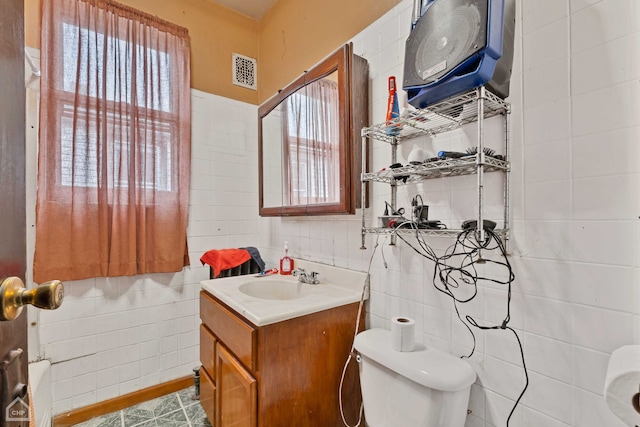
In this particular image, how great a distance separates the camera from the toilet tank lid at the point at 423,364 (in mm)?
869

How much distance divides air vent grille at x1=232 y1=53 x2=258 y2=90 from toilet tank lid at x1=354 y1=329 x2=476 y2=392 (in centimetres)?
203

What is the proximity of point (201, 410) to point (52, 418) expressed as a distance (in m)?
0.76

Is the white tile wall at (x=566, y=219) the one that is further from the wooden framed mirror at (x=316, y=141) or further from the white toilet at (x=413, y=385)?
the wooden framed mirror at (x=316, y=141)

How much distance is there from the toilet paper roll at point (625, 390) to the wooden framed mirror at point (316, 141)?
0.95 m

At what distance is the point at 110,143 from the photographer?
171 cm

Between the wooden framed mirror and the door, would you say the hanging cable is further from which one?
the door

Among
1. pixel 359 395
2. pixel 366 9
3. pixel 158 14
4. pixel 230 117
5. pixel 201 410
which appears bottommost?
pixel 201 410

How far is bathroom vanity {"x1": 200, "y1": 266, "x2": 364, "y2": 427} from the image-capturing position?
109cm

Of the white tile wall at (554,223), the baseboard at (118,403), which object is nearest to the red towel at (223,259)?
the baseboard at (118,403)

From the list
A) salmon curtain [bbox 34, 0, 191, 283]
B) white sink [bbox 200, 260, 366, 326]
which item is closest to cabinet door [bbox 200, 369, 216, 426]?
white sink [bbox 200, 260, 366, 326]

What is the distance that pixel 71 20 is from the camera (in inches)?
63.6

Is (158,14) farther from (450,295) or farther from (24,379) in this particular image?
(450,295)

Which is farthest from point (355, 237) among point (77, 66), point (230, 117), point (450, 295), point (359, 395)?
point (77, 66)

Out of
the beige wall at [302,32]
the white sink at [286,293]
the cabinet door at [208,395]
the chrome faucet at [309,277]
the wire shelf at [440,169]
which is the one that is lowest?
the cabinet door at [208,395]
